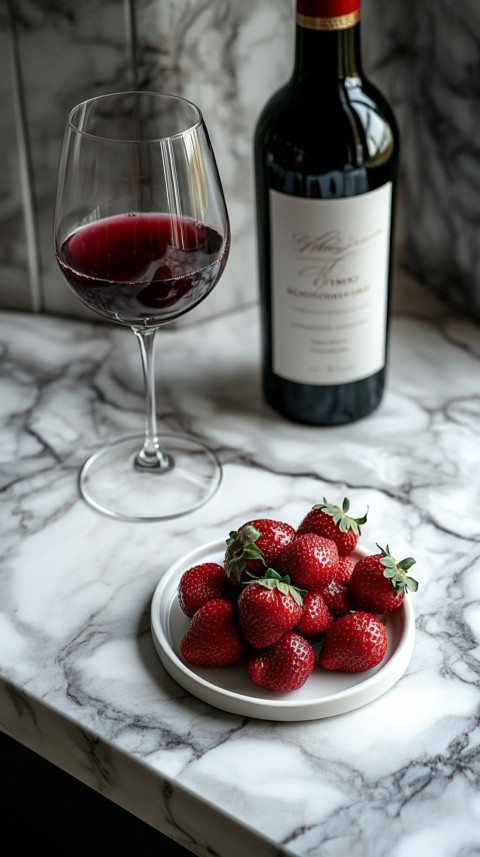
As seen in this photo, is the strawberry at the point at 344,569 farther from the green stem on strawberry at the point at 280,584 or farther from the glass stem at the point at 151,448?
the glass stem at the point at 151,448

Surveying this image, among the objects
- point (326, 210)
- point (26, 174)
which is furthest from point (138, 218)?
point (26, 174)

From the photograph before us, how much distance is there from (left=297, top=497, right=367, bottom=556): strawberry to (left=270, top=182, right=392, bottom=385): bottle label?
22 centimetres

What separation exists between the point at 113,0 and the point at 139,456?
0.43 m

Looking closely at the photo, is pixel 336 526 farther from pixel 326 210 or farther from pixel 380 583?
pixel 326 210

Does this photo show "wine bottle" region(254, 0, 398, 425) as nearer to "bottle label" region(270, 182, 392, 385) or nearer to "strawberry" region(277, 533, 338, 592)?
"bottle label" region(270, 182, 392, 385)

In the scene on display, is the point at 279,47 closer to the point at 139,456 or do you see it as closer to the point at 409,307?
the point at 409,307

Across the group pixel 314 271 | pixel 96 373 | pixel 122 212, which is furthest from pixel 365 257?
pixel 96 373

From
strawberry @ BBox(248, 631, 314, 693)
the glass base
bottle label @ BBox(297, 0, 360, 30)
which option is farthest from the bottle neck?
strawberry @ BBox(248, 631, 314, 693)

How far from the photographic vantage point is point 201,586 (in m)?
0.73

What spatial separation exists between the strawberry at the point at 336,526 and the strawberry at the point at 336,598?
0.04 meters

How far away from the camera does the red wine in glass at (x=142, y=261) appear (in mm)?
774

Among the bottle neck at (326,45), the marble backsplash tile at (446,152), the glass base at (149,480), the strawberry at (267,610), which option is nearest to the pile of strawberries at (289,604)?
the strawberry at (267,610)

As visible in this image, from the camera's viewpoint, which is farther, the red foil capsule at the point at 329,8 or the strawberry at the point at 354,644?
the red foil capsule at the point at 329,8

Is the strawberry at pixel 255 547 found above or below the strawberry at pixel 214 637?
above
